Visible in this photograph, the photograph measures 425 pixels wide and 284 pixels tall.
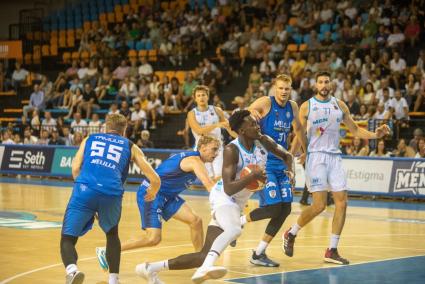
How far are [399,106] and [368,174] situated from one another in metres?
2.91

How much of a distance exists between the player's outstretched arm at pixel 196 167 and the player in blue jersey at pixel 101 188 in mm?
507

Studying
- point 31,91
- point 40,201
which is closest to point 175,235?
point 40,201

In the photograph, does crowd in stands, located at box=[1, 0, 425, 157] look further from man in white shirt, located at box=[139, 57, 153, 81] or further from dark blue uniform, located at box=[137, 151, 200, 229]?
dark blue uniform, located at box=[137, 151, 200, 229]

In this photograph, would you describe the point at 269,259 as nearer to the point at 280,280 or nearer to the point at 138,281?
the point at 280,280

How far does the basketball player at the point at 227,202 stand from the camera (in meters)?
8.45

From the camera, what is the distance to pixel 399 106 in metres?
22.5

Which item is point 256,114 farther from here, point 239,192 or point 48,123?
point 48,123

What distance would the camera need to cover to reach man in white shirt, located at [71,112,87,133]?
27406 mm

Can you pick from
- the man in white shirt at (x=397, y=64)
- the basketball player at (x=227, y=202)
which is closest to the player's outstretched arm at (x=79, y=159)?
the basketball player at (x=227, y=202)

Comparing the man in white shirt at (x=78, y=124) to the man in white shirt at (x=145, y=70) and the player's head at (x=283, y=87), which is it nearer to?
the man in white shirt at (x=145, y=70)

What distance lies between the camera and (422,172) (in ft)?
64.4

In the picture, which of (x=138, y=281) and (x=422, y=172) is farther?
(x=422, y=172)

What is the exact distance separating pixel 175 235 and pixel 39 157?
13.7 meters

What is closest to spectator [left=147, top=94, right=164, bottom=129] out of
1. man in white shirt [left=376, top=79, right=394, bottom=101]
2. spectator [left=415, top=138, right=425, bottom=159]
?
man in white shirt [left=376, top=79, right=394, bottom=101]
